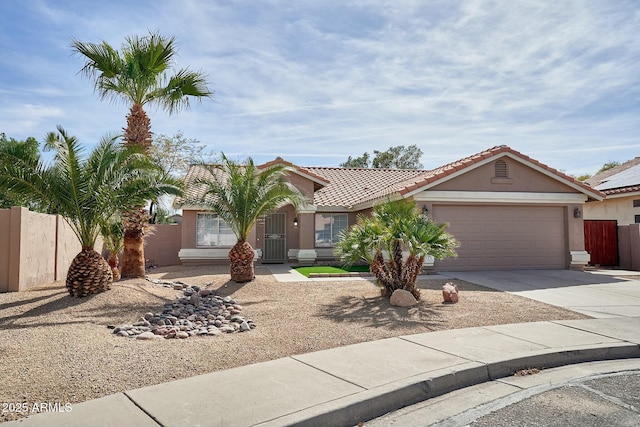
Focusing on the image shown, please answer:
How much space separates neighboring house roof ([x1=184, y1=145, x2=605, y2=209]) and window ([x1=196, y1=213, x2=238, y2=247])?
155cm

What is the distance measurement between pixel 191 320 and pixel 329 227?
1279cm

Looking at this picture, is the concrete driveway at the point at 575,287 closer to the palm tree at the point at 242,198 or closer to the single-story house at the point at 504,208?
the single-story house at the point at 504,208

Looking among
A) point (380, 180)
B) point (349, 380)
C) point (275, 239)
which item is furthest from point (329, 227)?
point (349, 380)

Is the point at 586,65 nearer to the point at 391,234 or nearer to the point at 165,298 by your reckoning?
the point at 391,234

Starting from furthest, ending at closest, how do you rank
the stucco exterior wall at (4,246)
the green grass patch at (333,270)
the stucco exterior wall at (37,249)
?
the green grass patch at (333,270), the stucco exterior wall at (37,249), the stucco exterior wall at (4,246)

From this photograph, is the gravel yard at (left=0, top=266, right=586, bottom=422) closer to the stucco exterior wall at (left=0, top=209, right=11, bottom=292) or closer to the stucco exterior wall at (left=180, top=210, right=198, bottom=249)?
the stucco exterior wall at (left=0, top=209, right=11, bottom=292)

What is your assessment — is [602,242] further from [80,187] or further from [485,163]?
[80,187]

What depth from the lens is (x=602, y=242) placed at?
19.0 meters

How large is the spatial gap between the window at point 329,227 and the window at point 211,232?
3814 mm

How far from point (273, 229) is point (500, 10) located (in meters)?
13.0

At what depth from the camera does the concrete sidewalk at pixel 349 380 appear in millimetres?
4152

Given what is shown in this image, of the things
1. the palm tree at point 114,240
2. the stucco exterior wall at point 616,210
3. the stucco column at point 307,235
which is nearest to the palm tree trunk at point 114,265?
the palm tree at point 114,240

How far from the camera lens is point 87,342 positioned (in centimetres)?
655

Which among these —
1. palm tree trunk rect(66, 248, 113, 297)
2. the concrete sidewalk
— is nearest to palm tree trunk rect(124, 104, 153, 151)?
palm tree trunk rect(66, 248, 113, 297)
